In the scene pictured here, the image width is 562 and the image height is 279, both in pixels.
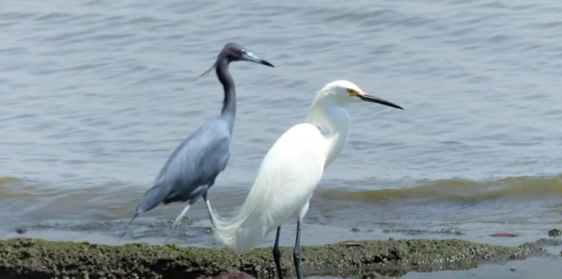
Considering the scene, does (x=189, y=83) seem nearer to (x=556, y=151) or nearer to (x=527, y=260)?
(x=556, y=151)

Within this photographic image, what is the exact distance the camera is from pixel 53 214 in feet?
25.8

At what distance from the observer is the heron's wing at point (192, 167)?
580cm

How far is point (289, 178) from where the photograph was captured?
18.4 ft

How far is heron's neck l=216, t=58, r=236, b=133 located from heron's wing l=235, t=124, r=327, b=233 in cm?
51

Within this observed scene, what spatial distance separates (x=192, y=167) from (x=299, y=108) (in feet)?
13.2

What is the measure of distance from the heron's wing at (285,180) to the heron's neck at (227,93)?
0.51 metres

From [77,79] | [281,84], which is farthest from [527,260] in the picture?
[77,79]

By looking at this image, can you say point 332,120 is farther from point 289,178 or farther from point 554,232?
point 554,232

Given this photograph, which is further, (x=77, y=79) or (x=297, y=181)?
(x=77, y=79)

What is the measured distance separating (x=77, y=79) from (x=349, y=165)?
3.98 meters

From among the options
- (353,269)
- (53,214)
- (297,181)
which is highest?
(297,181)

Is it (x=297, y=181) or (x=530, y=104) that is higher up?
(x=297, y=181)

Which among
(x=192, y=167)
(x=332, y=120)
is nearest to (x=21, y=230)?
(x=192, y=167)

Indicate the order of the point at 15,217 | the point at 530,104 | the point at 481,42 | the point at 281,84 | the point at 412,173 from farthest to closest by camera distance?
1. the point at 481,42
2. the point at 281,84
3. the point at 530,104
4. the point at 412,173
5. the point at 15,217
